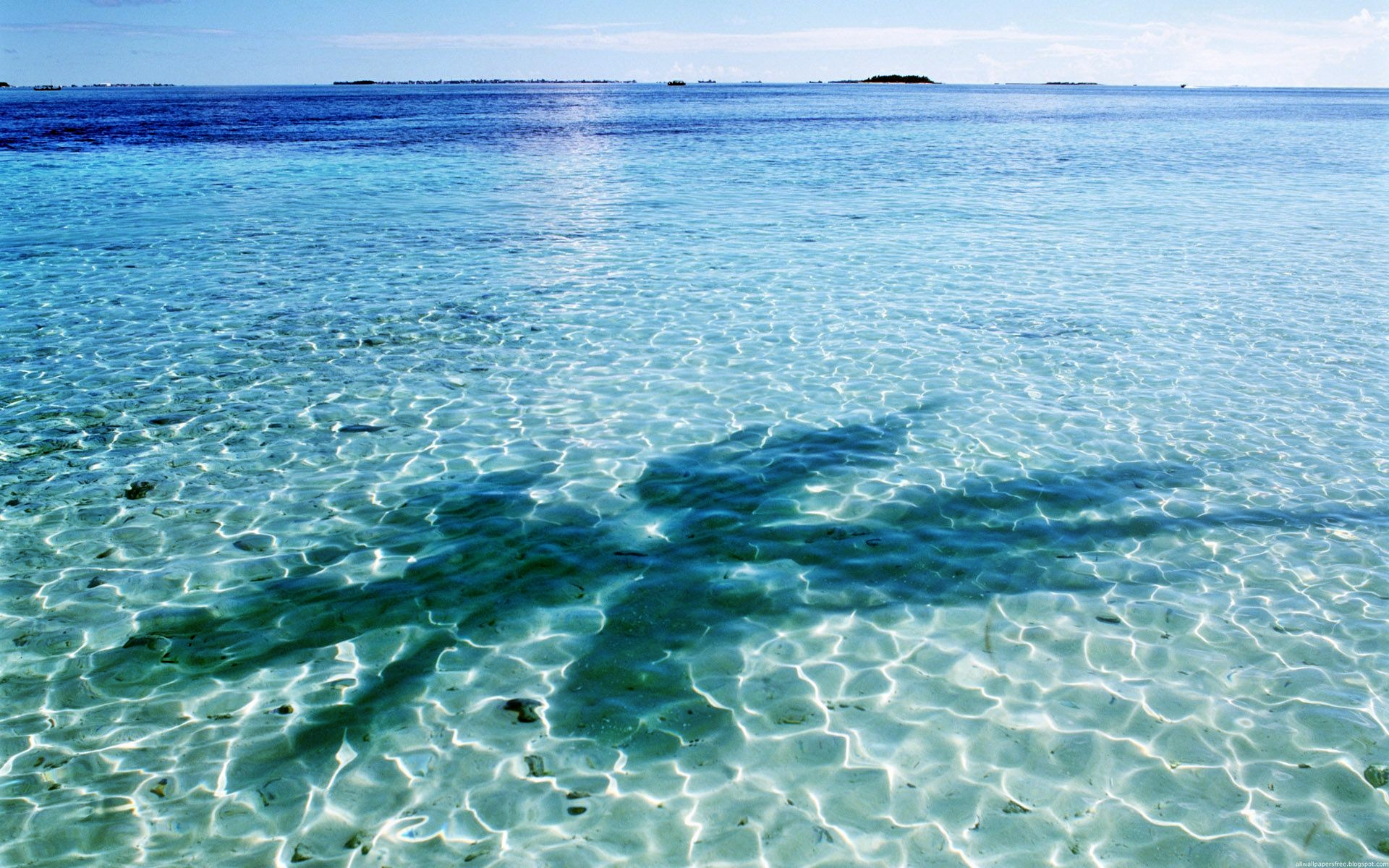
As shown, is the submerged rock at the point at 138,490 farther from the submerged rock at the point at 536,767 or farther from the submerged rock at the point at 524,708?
the submerged rock at the point at 536,767

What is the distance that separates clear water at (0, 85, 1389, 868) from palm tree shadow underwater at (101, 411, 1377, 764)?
41 millimetres

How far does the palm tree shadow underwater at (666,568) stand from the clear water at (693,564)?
0.04 m

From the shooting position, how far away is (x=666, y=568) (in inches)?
276

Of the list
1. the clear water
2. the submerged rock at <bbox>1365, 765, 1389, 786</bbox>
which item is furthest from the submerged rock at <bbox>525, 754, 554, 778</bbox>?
the submerged rock at <bbox>1365, 765, 1389, 786</bbox>

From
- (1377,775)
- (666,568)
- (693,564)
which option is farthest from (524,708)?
(1377,775)

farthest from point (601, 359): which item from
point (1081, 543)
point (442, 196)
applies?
point (442, 196)

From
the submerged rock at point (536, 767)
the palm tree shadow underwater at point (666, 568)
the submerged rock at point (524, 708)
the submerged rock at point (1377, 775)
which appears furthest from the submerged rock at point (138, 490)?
the submerged rock at point (1377, 775)

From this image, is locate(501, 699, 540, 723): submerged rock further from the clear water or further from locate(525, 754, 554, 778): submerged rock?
locate(525, 754, 554, 778): submerged rock

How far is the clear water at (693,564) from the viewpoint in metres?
4.74

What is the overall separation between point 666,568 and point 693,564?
0.75 feet

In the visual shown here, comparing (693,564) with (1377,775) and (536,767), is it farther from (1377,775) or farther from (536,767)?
(1377,775)

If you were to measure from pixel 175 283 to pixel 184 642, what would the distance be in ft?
41.0

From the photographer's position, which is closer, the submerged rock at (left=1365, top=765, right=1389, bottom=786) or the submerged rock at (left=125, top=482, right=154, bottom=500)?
the submerged rock at (left=1365, top=765, right=1389, bottom=786)

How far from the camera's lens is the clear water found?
474 cm
